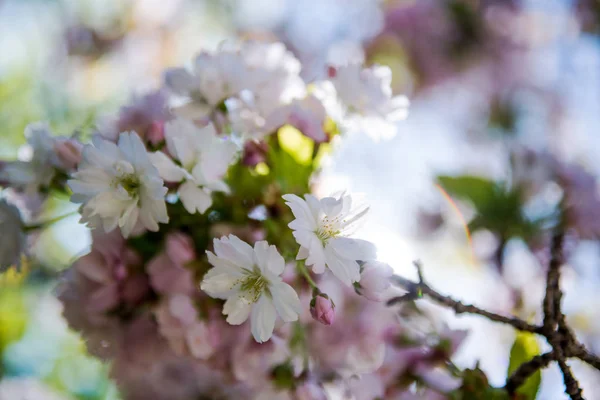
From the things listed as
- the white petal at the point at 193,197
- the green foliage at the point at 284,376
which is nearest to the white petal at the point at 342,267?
the white petal at the point at 193,197

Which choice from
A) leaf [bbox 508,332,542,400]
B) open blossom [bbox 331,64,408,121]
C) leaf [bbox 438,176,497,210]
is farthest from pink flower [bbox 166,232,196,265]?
leaf [bbox 438,176,497,210]

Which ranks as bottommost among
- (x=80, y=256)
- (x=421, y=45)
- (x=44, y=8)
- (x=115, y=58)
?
(x=115, y=58)

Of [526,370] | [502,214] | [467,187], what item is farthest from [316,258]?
[502,214]

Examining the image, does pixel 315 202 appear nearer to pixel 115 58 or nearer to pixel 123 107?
pixel 123 107

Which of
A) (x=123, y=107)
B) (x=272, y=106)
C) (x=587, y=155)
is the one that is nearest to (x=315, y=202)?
(x=272, y=106)

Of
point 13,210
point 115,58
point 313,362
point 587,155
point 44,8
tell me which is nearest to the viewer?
point 13,210

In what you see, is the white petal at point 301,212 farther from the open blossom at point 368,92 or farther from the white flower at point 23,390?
the white flower at point 23,390

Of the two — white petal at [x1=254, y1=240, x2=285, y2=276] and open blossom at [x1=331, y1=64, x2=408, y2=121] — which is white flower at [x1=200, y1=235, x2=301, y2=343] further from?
open blossom at [x1=331, y1=64, x2=408, y2=121]

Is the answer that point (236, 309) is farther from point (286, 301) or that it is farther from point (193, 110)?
point (193, 110)
